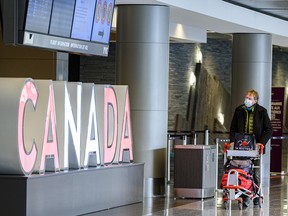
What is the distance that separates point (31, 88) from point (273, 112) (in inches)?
610

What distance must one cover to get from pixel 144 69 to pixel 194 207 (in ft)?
9.30

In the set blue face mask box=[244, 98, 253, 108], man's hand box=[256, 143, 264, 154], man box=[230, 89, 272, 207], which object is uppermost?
blue face mask box=[244, 98, 253, 108]

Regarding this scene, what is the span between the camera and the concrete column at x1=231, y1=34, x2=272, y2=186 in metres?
21.9

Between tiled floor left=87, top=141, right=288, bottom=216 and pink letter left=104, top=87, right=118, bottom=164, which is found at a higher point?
pink letter left=104, top=87, right=118, bottom=164

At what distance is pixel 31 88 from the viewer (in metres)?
11.5

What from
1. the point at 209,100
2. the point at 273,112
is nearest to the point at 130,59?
the point at 273,112

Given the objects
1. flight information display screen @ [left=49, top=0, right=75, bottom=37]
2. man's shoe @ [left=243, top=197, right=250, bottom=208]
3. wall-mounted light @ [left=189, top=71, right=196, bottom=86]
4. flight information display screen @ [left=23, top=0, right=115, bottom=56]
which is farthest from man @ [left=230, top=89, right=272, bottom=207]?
wall-mounted light @ [left=189, top=71, right=196, bottom=86]

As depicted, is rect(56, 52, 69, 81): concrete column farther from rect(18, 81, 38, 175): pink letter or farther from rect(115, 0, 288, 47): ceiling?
rect(18, 81, 38, 175): pink letter

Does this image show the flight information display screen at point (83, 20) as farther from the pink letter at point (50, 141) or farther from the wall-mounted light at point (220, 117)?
the wall-mounted light at point (220, 117)

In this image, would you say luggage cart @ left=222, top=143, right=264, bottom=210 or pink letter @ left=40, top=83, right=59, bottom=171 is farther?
luggage cart @ left=222, top=143, right=264, bottom=210

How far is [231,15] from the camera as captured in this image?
1928cm

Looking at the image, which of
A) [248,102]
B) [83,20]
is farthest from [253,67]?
[83,20]

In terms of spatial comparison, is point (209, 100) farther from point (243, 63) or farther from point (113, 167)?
point (113, 167)

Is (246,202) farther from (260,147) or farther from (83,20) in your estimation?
(83,20)
